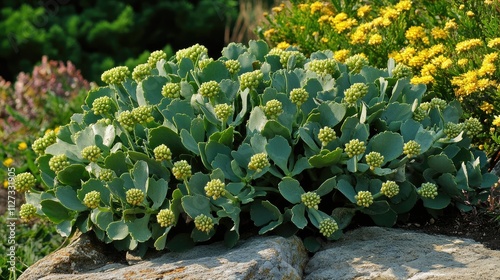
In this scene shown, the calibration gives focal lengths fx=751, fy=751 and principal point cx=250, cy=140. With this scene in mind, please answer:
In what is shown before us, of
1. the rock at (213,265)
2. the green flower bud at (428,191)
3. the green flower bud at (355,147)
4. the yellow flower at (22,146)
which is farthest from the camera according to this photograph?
the yellow flower at (22,146)

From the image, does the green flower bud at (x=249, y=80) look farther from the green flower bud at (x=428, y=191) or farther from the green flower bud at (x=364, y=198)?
the green flower bud at (x=428, y=191)

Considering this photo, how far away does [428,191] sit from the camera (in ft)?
10.8

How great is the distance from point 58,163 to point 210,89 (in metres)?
0.79

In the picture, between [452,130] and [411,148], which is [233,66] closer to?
[411,148]

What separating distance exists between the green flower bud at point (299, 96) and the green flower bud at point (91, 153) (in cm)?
89

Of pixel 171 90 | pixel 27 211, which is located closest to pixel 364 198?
pixel 171 90

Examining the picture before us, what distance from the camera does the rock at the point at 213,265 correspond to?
9.67ft

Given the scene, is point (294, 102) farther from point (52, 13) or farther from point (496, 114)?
point (52, 13)

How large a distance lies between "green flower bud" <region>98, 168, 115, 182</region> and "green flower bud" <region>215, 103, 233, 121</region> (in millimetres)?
532

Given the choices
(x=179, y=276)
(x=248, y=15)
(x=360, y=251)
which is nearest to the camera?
(x=179, y=276)

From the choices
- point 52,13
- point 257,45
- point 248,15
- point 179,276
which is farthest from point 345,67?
point 52,13

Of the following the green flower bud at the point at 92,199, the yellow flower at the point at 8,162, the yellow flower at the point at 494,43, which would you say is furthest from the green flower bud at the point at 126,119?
the yellow flower at the point at 8,162

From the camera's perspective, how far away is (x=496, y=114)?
3.90 metres

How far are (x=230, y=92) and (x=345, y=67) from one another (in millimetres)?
681
